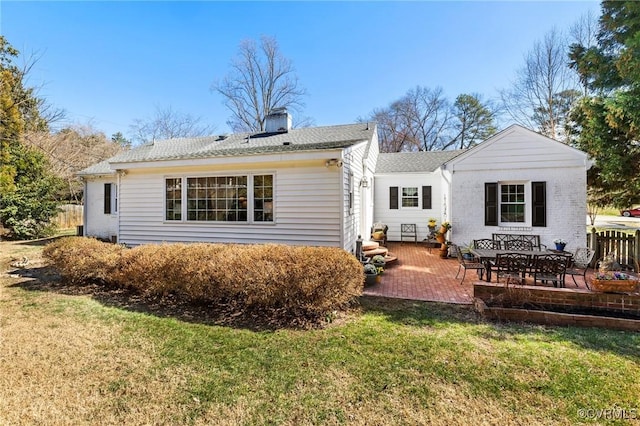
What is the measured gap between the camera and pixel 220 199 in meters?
9.05

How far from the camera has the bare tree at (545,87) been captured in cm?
1953

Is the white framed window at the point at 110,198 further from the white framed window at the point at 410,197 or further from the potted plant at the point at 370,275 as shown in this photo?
the white framed window at the point at 410,197

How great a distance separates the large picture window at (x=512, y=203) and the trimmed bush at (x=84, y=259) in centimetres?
1151

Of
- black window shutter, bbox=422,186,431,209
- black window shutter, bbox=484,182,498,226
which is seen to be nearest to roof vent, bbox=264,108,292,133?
black window shutter, bbox=422,186,431,209

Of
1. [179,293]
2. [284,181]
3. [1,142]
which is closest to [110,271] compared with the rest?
[179,293]

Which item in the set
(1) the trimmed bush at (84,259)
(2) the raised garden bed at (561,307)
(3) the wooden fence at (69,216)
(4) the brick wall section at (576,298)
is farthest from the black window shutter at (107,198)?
(4) the brick wall section at (576,298)

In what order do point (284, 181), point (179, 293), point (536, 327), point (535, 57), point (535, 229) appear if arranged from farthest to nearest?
point (535, 57) → point (535, 229) → point (284, 181) → point (179, 293) → point (536, 327)

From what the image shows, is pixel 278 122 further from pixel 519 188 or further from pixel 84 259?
pixel 519 188

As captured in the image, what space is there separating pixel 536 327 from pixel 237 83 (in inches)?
1142

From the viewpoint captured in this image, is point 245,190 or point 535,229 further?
point 535,229

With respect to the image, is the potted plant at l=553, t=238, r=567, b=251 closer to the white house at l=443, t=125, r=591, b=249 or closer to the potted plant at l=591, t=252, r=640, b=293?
the white house at l=443, t=125, r=591, b=249

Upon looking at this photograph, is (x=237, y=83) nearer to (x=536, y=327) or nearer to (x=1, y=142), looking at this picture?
(x=1, y=142)

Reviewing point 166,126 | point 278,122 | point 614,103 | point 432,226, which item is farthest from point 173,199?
point 166,126

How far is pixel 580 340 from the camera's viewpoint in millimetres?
3953
